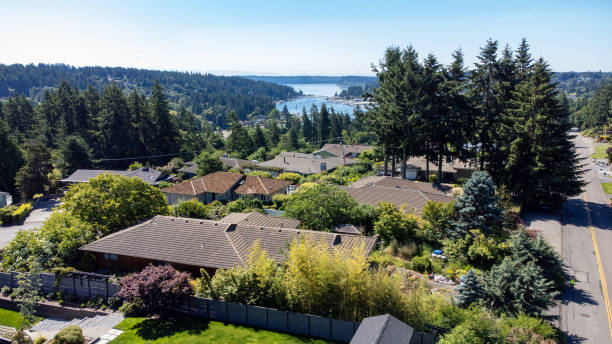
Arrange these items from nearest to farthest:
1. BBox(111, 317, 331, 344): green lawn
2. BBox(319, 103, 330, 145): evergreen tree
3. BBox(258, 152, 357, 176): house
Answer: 1. BBox(111, 317, 331, 344): green lawn
2. BBox(258, 152, 357, 176): house
3. BBox(319, 103, 330, 145): evergreen tree

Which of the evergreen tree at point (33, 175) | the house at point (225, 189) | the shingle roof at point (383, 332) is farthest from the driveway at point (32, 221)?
the shingle roof at point (383, 332)

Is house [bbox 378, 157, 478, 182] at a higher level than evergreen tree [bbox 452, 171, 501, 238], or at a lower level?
lower

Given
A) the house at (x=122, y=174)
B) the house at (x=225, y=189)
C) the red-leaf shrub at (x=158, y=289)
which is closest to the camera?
the red-leaf shrub at (x=158, y=289)

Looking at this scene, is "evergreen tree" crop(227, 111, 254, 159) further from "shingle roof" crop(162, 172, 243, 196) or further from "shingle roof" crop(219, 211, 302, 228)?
A: "shingle roof" crop(219, 211, 302, 228)

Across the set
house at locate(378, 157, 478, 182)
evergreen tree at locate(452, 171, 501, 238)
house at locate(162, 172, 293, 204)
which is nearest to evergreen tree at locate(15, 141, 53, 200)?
house at locate(162, 172, 293, 204)

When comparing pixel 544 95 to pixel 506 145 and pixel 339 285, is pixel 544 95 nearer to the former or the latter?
pixel 506 145

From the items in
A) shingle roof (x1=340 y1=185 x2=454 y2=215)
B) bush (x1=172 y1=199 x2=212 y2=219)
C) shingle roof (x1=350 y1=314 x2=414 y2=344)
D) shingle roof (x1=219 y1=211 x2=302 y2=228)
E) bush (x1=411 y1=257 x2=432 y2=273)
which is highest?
shingle roof (x1=350 y1=314 x2=414 y2=344)

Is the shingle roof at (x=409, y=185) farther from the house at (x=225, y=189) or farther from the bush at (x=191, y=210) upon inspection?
the bush at (x=191, y=210)
